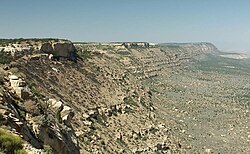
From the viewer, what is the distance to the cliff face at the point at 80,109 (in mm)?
20703

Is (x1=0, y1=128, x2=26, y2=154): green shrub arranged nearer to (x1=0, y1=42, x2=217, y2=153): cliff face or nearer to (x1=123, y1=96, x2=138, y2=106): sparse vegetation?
(x1=0, y1=42, x2=217, y2=153): cliff face

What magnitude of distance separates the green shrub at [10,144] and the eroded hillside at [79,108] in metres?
0.50

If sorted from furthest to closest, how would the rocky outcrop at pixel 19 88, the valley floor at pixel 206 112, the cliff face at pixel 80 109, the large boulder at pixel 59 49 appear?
the large boulder at pixel 59 49 < the valley floor at pixel 206 112 < the rocky outcrop at pixel 19 88 < the cliff face at pixel 80 109

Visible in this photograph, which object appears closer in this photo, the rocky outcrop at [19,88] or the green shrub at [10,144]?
the green shrub at [10,144]

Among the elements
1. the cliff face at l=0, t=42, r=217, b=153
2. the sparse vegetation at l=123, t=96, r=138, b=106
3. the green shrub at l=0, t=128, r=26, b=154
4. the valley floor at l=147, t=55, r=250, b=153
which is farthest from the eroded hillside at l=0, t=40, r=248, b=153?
the valley floor at l=147, t=55, r=250, b=153

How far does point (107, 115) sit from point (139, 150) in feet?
26.7

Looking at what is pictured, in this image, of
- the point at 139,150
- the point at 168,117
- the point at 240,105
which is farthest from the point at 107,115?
the point at 240,105

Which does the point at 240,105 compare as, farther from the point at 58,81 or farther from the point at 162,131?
the point at 58,81

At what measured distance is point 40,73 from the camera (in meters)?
51.2

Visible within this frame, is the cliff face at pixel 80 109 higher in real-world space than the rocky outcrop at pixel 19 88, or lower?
lower

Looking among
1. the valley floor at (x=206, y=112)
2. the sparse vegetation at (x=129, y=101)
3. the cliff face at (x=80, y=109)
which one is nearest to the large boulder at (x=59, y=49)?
the cliff face at (x=80, y=109)

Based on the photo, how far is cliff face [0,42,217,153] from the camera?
20703mm

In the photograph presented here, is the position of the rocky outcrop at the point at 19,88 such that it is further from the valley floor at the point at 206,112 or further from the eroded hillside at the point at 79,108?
the valley floor at the point at 206,112

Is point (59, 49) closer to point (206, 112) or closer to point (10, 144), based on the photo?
point (206, 112)
